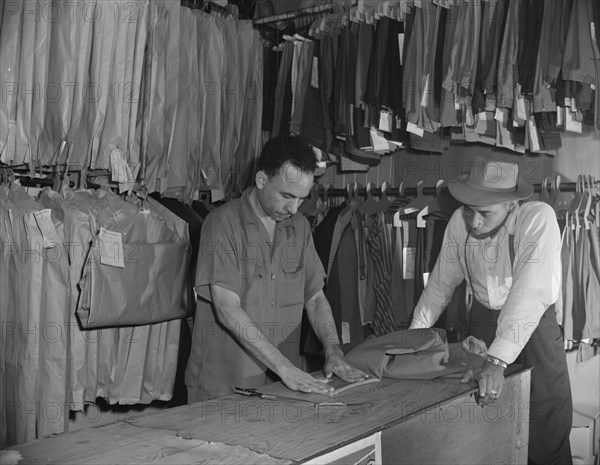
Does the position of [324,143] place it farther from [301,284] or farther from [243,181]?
[301,284]

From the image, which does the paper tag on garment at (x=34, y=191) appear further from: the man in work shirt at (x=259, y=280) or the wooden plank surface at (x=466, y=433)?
the wooden plank surface at (x=466, y=433)

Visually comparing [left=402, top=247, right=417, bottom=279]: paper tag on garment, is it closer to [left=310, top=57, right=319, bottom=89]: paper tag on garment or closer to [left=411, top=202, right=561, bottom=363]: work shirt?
[left=411, top=202, right=561, bottom=363]: work shirt

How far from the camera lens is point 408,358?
2.74 metres

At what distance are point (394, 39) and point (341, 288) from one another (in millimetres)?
1622

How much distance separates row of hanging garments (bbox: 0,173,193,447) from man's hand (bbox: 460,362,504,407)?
1.94m

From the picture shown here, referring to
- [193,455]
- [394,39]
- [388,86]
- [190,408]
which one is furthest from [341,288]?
[193,455]

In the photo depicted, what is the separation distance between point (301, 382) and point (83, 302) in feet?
5.43

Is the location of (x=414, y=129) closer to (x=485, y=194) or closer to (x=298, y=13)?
(x=298, y=13)

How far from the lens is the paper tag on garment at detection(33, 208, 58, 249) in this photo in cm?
356

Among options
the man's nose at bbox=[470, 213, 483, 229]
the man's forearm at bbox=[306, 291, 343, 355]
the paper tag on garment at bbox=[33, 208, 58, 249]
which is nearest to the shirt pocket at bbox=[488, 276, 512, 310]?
the man's nose at bbox=[470, 213, 483, 229]

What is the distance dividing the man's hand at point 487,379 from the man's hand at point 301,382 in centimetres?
55

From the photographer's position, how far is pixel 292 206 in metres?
3.03

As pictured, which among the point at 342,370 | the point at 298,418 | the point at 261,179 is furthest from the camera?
the point at 261,179

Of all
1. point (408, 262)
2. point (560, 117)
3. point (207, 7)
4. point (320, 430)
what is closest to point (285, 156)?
point (320, 430)
